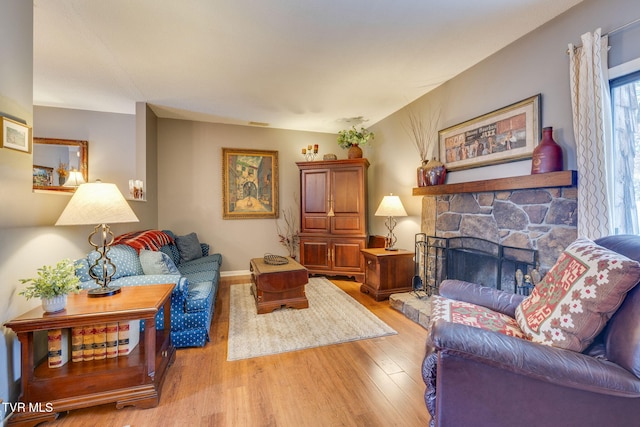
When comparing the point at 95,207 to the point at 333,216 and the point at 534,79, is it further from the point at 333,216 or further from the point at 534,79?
the point at 534,79

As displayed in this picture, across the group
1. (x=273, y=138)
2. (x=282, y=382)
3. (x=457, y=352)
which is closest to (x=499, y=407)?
(x=457, y=352)

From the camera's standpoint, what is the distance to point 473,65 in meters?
2.76

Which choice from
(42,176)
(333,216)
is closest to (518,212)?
(333,216)

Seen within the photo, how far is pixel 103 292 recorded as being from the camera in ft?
5.63

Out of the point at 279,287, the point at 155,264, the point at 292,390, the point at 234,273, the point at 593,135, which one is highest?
the point at 593,135

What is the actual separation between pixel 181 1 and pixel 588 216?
313 centimetres

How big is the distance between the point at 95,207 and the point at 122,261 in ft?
2.04

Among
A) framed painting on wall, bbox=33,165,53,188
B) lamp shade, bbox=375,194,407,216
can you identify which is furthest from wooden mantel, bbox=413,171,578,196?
framed painting on wall, bbox=33,165,53,188

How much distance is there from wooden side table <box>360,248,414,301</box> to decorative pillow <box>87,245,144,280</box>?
250 centimetres

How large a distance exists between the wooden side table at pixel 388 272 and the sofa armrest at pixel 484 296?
4.94 ft

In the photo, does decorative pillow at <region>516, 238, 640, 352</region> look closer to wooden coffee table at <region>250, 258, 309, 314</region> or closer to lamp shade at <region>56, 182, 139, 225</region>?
wooden coffee table at <region>250, 258, 309, 314</region>

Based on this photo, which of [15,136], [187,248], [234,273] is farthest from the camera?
[234,273]

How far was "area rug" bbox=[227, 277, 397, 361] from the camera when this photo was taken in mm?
2258

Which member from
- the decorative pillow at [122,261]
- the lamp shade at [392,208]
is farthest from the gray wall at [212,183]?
the decorative pillow at [122,261]
